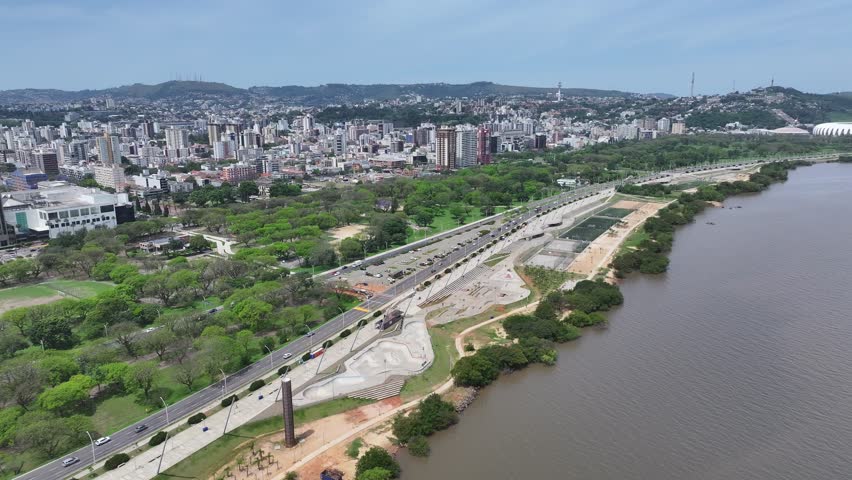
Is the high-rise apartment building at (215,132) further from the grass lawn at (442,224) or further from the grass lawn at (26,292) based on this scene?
the grass lawn at (26,292)

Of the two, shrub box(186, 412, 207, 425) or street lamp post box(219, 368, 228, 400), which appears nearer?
shrub box(186, 412, 207, 425)

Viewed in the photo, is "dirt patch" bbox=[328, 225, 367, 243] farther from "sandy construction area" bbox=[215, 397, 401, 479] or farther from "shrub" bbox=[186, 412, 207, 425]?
"sandy construction area" bbox=[215, 397, 401, 479]

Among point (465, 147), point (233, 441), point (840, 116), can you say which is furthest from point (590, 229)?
point (840, 116)

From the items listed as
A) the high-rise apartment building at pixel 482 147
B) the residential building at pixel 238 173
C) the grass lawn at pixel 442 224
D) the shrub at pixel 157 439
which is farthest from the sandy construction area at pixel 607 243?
the residential building at pixel 238 173

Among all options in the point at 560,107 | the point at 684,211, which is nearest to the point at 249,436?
the point at 684,211

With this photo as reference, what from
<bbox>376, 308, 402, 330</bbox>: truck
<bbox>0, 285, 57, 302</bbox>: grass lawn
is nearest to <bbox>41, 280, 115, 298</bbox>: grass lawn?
Result: <bbox>0, 285, 57, 302</bbox>: grass lawn
